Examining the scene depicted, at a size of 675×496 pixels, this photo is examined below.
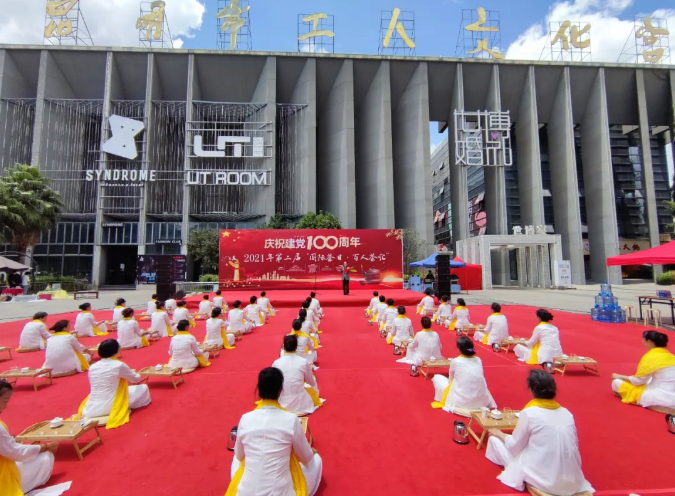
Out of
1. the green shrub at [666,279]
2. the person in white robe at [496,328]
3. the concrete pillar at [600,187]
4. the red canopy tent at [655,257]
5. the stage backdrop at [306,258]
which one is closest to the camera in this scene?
the person in white robe at [496,328]

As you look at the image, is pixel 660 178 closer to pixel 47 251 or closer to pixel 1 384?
pixel 1 384

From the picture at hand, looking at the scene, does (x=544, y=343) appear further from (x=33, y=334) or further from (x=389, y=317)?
(x=33, y=334)

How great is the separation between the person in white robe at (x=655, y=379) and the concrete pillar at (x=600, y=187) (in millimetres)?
28907

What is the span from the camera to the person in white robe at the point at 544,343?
5.77 m

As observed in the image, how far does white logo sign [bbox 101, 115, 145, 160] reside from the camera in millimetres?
26719

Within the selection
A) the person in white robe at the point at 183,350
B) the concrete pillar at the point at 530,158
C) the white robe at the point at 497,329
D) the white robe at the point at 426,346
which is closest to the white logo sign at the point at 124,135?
the person in white robe at the point at 183,350

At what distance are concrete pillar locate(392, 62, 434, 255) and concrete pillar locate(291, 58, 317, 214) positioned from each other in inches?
308

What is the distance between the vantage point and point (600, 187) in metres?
28.9

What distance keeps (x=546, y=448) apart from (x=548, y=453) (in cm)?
3

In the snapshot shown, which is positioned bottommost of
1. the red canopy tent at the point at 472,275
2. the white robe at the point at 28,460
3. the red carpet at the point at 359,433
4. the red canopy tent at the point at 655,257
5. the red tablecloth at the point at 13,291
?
the red carpet at the point at 359,433

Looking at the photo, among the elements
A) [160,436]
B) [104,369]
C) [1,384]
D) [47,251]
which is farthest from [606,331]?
[47,251]

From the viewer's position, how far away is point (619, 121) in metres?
33.1

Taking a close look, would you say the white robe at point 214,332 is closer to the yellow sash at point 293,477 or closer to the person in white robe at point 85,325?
the person in white robe at point 85,325

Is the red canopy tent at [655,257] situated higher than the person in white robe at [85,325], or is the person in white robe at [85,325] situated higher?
the red canopy tent at [655,257]
